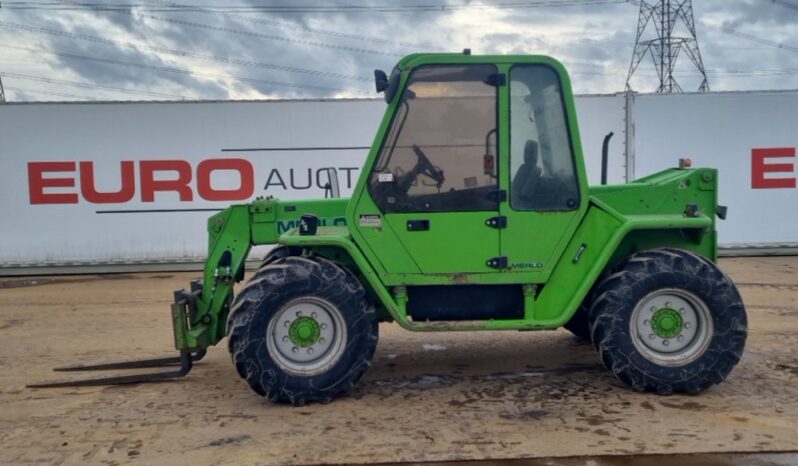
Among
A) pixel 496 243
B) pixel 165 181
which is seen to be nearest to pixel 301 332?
pixel 496 243

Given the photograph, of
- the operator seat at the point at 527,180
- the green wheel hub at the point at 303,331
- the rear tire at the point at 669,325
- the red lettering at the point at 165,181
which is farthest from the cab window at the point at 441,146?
the red lettering at the point at 165,181

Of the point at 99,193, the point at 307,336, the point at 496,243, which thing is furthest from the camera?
the point at 99,193

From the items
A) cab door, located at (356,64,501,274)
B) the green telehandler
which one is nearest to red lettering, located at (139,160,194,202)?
the green telehandler

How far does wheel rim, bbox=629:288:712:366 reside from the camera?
543cm

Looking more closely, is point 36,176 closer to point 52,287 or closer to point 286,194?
point 52,287

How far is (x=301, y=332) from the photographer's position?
5.37 m

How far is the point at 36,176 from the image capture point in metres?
12.9

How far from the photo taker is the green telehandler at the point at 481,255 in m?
5.34

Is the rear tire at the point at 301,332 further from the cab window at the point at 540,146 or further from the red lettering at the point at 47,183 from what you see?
the red lettering at the point at 47,183

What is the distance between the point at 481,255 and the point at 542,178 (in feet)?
2.33

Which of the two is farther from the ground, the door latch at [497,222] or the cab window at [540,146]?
the cab window at [540,146]

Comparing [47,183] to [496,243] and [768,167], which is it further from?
[768,167]

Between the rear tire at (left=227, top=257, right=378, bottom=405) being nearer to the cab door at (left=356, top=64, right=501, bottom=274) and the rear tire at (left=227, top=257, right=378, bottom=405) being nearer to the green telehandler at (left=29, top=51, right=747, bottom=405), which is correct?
the green telehandler at (left=29, top=51, right=747, bottom=405)

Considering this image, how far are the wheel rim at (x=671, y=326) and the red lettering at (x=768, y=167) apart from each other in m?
8.98
